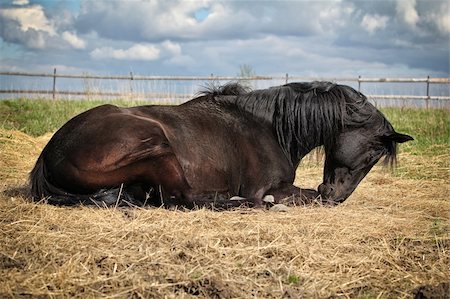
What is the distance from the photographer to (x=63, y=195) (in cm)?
518

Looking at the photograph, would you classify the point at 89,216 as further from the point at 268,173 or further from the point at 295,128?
the point at 295,128

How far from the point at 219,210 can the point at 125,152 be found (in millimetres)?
1050

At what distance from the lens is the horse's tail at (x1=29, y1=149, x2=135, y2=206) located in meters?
5.10

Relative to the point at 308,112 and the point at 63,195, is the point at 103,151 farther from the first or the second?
the point at 308,112

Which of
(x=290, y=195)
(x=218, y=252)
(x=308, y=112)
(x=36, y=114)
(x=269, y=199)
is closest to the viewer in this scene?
(x=218, y=252)

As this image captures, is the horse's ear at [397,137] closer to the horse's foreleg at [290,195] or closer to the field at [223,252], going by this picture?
the field at [223,252]

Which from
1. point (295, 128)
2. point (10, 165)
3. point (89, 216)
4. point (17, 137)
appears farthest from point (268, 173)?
point (17, 137)

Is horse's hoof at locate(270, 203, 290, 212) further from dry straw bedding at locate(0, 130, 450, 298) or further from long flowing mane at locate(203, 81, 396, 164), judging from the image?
long flowing mane at locate(203, 81, 396, 164)

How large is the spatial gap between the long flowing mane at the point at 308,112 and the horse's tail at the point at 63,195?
1.81m

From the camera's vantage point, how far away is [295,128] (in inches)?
234

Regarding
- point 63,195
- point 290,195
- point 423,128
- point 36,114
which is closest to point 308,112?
point 290,195

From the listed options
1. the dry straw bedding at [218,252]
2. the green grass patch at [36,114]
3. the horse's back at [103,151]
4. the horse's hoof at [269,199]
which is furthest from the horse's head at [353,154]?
the green grass patch at [36,114]

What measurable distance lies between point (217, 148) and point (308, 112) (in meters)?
1.09

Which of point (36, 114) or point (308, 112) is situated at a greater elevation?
point (308, 112)
